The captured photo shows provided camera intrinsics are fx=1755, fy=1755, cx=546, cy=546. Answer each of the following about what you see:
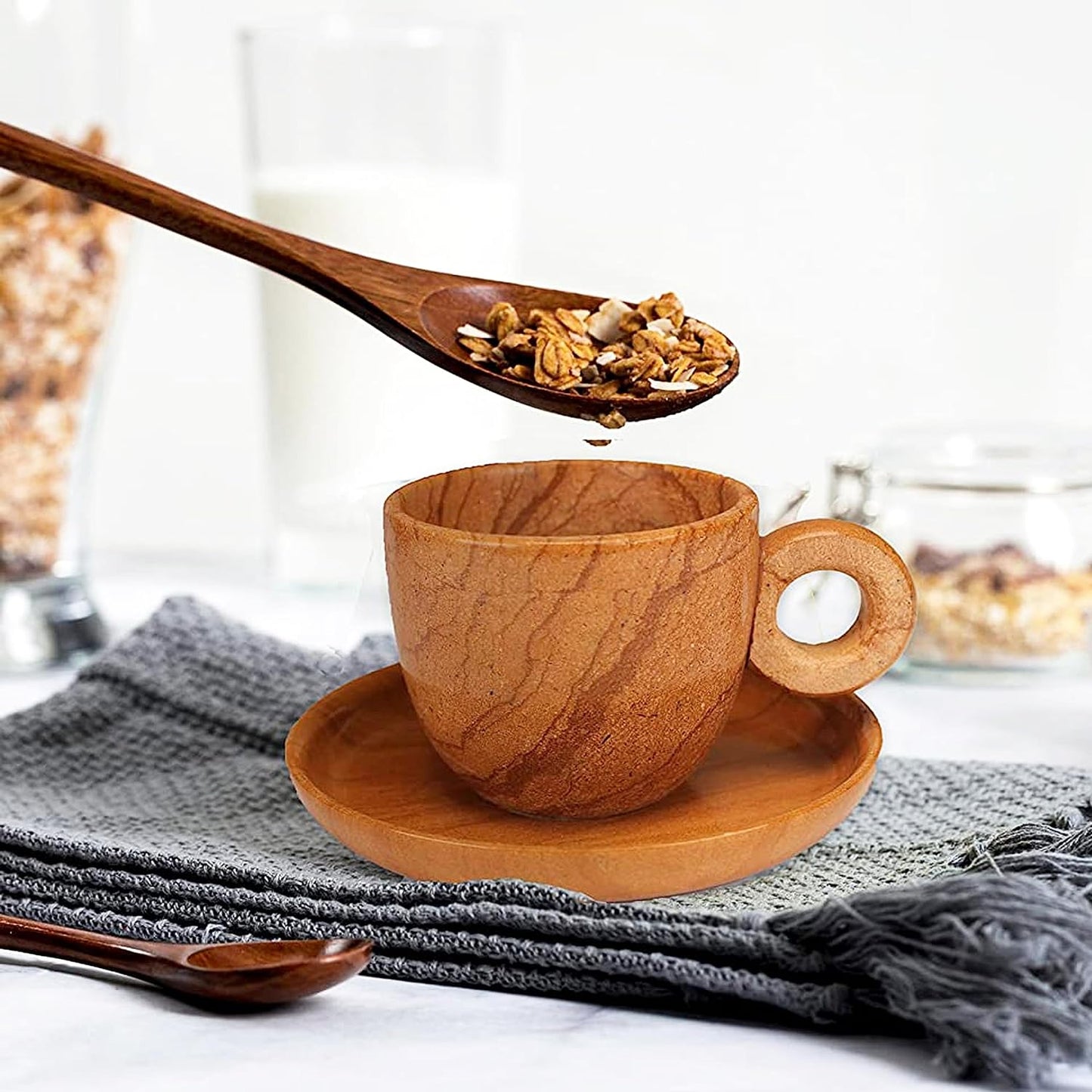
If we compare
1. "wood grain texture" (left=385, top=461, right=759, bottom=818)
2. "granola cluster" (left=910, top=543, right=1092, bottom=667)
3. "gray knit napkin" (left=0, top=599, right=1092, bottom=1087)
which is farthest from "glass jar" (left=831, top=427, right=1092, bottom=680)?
"wood grain texture" (left=385, top=461, right=759, bottom=818)

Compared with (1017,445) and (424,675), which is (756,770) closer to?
(424,675)

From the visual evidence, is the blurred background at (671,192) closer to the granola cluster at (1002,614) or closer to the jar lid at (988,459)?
the jar lid at (988,459)

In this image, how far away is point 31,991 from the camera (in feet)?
1.88

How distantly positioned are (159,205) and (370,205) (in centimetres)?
45

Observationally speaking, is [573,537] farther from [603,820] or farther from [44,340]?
[44,340]

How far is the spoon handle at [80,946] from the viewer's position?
555 millimetres

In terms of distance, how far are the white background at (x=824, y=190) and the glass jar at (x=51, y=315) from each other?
0.28 meters

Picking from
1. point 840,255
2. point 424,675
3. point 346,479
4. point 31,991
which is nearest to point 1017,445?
point 840,255

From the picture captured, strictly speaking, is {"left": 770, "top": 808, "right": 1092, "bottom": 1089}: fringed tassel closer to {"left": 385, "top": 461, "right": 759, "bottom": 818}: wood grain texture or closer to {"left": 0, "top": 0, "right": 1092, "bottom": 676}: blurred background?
{"left": 385, "top": 461, "right": 759, "bottom": 818}: wood grain texture

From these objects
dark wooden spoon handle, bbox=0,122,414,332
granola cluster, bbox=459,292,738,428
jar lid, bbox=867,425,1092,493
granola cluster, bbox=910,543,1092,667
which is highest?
dark wooden spoon handle, bbox=0,122,414,332

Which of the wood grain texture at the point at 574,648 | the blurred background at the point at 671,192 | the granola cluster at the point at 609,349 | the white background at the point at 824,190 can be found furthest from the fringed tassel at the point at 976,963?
the white background at the point at 824,190

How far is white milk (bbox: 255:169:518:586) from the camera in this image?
1123mm

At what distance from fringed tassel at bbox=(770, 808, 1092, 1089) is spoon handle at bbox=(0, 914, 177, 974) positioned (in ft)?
0.65

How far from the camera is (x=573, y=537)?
0.62 meters
